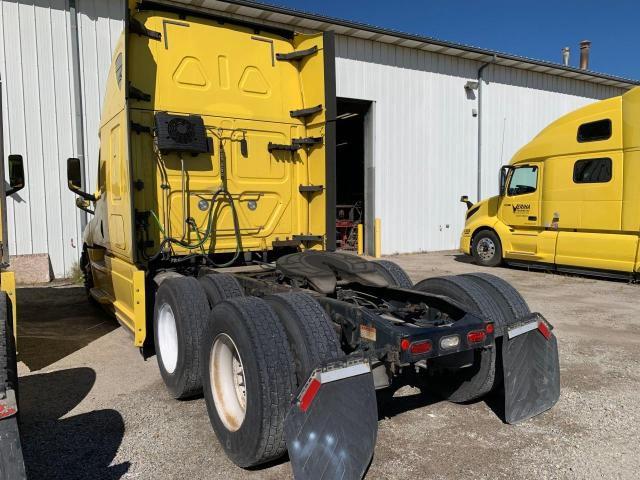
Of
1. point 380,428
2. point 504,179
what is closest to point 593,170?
point 504,179

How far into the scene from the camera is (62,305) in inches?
305

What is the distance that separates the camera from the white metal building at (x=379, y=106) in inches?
375

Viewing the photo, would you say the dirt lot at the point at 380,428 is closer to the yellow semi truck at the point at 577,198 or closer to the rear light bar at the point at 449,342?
the rear light bar at the point at 449,342

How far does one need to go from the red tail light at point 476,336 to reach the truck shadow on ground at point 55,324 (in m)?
4.16

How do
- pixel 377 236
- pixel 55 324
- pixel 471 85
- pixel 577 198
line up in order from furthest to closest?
pixel 471 85 → pixel 377 236 → pixel 577 198 → pixel 55 324

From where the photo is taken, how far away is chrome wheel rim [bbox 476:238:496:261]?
11969mm

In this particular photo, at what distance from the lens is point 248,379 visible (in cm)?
271

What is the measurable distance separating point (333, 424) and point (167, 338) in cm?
A: 229

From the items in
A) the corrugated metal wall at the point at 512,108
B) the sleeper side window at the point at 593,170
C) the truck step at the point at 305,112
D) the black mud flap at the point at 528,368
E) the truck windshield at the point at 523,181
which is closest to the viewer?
the black mud flap at the point at 528,368

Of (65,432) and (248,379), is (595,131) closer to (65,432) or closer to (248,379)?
(248,379)

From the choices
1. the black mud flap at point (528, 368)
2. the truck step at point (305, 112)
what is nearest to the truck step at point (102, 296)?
the truck step at point (305, 112)

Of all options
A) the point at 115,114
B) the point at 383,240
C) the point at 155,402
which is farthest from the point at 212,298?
the point at 383,240

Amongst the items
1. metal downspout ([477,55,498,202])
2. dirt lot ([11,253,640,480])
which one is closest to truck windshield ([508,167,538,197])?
metal downspout ([477,55,498,202])

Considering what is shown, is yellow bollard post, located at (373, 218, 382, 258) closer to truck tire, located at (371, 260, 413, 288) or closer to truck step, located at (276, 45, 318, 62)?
truck step, located at (276, 45, 318, 62)
